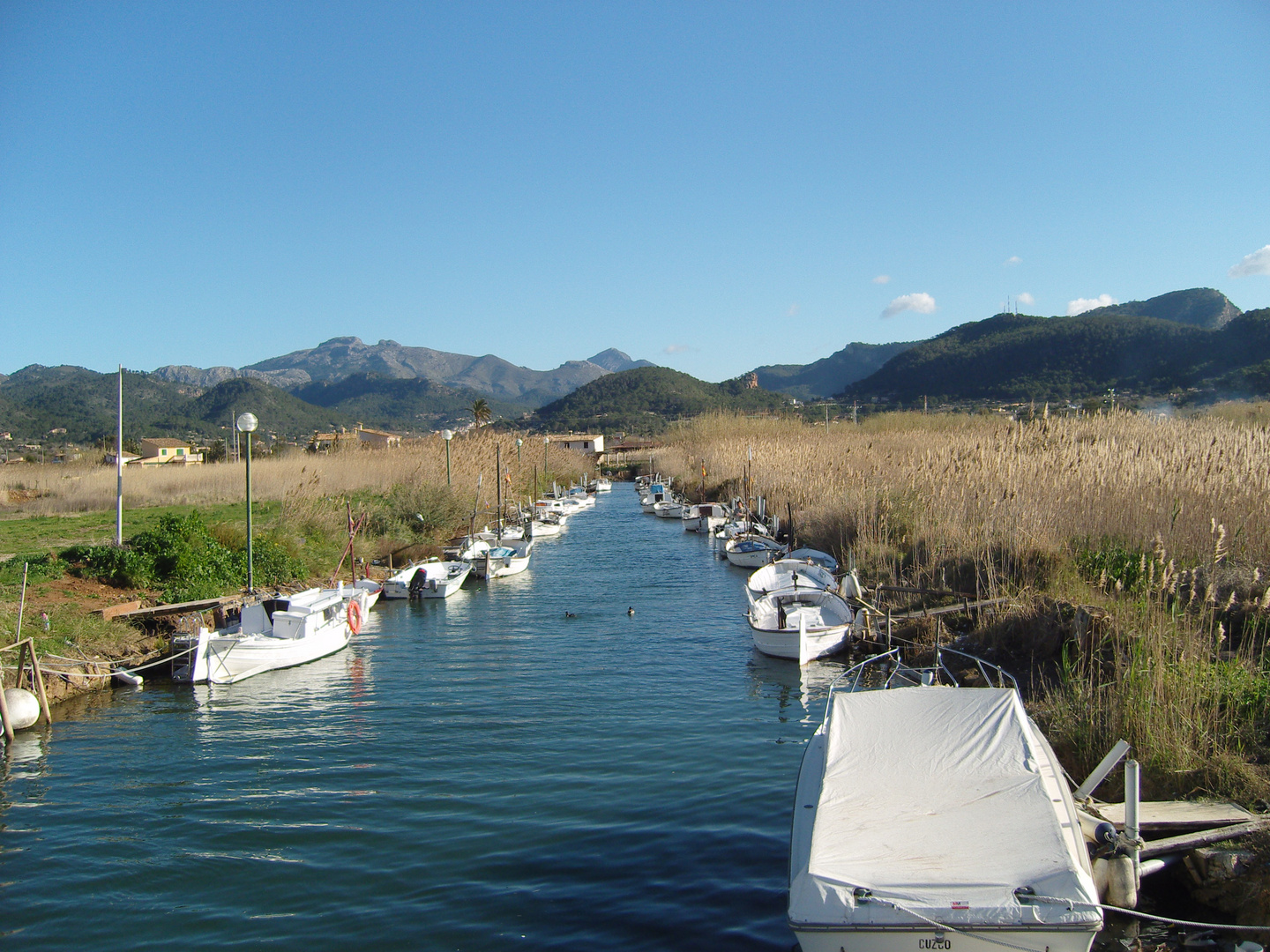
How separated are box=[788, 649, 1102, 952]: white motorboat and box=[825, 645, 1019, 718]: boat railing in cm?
111

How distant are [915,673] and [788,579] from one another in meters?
8.42

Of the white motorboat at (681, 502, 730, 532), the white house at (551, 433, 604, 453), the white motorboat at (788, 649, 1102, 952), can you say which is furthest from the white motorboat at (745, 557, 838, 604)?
the white house at (551, 433, 604, 453)

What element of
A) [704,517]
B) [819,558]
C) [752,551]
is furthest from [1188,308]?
[819,558]

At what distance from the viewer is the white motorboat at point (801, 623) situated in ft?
64.3

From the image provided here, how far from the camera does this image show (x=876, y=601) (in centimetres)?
2080

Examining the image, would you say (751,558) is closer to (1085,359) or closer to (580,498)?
(580,498)

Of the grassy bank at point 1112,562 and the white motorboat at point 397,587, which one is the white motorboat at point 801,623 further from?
the white motorboat at point 397,587

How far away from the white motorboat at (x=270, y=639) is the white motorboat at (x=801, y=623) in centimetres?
1061

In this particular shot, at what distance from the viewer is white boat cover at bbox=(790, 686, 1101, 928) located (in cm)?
615

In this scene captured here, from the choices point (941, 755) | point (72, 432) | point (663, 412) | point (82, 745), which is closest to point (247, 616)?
point (82, 745)

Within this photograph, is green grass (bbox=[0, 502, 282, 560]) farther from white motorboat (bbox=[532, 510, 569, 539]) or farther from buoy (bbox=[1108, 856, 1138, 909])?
buoy (bbox=[1108, 856, 1138, 909])

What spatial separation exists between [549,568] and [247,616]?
18.3 meters

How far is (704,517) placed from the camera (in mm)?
53875

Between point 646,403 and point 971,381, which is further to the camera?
point 646,403
